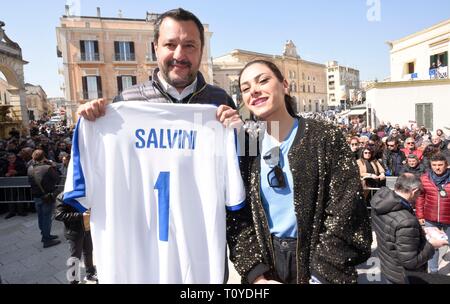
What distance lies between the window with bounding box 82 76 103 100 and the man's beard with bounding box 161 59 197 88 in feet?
98.1

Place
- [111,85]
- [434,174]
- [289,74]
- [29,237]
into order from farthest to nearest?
[289,74] → [111,85] → [29,237] → [434,174]

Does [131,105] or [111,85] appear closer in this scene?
[131,105]

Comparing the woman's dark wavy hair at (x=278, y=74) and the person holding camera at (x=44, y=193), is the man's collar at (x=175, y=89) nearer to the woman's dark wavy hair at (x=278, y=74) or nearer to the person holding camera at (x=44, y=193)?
the woman's dark wavy hair at (x=278, y=74)

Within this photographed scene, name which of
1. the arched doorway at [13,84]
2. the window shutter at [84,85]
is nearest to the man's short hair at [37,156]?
the arched doorway at [13,84]

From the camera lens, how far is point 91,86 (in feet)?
95.7

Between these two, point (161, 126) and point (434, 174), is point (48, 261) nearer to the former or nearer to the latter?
point (161, 126)

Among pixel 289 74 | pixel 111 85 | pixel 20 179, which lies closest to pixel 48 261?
pixel 20 179

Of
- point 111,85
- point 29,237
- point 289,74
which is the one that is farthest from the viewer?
point 289,74

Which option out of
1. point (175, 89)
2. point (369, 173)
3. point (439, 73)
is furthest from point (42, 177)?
point (439, 73)

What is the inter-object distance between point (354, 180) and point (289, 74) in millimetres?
73517

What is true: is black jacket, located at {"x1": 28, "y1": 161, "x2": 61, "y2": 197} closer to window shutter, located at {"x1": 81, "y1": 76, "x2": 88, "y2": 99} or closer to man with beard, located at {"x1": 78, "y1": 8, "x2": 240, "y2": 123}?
man with beard, located at {"x1": 78, "y1": 8, "x2": 240, "y2": 123}

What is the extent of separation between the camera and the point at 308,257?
1.71 meters

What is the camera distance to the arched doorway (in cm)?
1716
